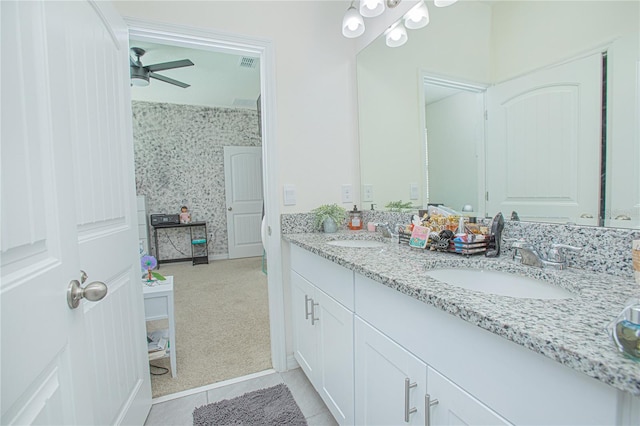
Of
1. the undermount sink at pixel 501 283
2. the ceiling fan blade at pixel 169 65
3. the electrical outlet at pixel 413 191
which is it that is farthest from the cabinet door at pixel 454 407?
the ceiling fan blade at pixel 169 65

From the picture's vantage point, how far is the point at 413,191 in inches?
67.9

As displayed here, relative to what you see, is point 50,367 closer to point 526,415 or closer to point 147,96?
point 526,415

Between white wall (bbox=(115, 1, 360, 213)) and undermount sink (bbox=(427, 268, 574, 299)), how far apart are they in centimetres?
108

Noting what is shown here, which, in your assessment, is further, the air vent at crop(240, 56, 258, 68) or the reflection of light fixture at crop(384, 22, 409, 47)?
the air vent at crop(240, 56, 258, 68)

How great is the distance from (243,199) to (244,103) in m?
1.61

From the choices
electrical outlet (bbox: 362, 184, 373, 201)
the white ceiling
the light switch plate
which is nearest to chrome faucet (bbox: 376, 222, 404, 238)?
electrical outlet (bbox: 362, 184, 373, 201)

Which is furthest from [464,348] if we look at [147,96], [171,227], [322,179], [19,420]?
[147,96]

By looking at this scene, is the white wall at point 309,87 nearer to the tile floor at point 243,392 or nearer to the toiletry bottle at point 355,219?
the toiletry bottle at point 355,219

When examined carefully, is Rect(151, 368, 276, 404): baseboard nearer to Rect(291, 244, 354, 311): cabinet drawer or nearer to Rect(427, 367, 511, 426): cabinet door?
Rect(291, 244, 354, 311): cabinet drawer

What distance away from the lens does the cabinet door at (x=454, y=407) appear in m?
0.59

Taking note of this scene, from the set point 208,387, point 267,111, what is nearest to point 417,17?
point 267,111

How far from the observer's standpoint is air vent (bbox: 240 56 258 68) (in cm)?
315

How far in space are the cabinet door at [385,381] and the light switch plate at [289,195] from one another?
38.2 inches

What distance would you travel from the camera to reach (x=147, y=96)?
4.42 meters
